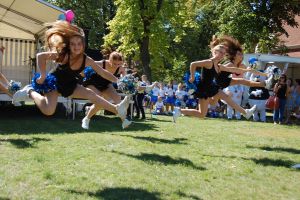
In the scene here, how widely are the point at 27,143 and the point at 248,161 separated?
4447 mm

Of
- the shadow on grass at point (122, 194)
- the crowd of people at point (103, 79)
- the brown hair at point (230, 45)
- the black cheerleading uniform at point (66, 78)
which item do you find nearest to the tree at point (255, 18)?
the crowd of people at point (103, 79)

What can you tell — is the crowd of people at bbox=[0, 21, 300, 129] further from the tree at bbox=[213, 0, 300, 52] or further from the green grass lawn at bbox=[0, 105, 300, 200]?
the tree at bbox=[213, 0, 300, 52]

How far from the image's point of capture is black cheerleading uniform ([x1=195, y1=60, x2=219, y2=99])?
8.65 metres

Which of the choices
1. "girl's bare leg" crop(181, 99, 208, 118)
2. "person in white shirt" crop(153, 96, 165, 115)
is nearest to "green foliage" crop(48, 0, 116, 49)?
"person in white shirt" crop(153, 96, 165, 115)

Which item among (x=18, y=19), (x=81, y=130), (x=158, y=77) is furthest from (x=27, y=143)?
(x=158, y=77)

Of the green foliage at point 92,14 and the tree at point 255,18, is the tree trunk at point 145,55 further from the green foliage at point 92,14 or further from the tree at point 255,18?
the green foliage at point 92,14

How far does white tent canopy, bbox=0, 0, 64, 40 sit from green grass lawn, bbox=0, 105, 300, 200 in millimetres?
4026

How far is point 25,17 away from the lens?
1499 cm

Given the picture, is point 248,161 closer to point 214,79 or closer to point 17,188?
point 214,79

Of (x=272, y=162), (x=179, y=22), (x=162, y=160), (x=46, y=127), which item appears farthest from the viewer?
(x=179, y=22)

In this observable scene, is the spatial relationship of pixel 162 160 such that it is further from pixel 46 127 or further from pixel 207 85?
pixel 46 127

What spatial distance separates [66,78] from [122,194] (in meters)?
2.34

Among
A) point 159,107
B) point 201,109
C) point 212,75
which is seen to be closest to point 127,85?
point 201,109

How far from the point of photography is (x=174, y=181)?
19.5 ft
